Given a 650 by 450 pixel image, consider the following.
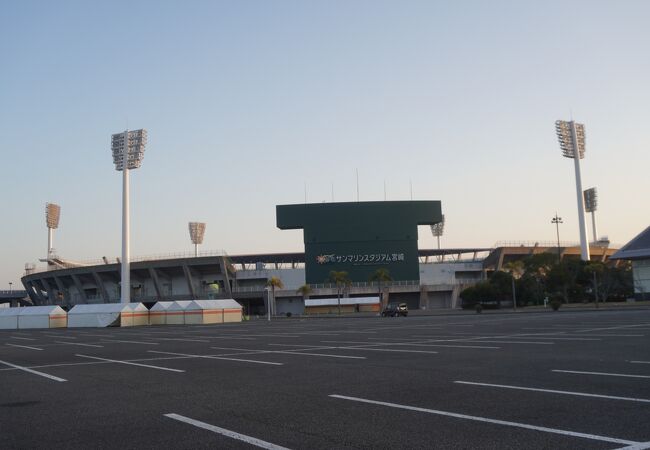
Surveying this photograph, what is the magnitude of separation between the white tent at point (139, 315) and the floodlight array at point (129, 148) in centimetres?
2919

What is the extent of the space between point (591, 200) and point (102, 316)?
328ft

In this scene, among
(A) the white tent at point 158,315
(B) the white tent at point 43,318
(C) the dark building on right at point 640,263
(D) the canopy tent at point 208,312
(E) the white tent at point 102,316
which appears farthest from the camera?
(C) the dark building on right at point 640,263

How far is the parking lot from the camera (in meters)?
6.88

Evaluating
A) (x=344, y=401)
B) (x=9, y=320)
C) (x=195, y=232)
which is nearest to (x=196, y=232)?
(x=195, y=232)

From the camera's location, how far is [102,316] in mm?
58000

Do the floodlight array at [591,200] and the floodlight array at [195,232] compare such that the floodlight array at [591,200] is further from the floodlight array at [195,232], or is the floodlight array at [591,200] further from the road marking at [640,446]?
the road marking at [640,446]

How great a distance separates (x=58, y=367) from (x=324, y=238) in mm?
92801

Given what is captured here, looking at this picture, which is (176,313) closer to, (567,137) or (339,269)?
(339,269)

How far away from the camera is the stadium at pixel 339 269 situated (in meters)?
105

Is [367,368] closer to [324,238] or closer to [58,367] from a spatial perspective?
[58,367]

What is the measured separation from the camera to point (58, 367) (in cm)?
1631

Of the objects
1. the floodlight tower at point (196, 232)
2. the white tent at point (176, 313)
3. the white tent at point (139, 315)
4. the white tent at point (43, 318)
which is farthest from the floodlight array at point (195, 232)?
the white tent at point (176, 313)

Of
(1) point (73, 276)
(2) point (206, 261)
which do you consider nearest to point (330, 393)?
(2) point (206, 261)

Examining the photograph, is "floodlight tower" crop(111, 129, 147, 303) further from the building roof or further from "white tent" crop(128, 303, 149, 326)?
the building roof
